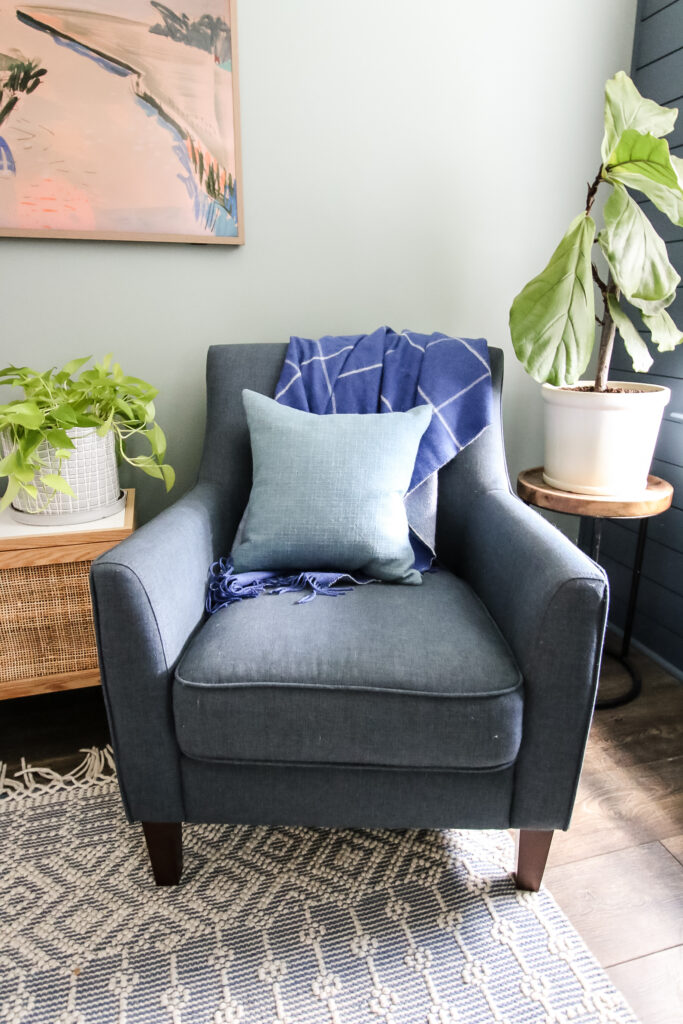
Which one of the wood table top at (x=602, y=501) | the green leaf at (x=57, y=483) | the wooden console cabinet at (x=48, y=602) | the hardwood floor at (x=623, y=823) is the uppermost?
the green leaf at (x=57, y=483)

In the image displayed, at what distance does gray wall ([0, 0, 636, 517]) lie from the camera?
1593mm

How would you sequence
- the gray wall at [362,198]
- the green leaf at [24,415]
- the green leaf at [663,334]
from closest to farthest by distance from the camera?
1. the green leaf at [24,415]
2. the green leaf at [663,334]
3. the gray wall at [362,198]

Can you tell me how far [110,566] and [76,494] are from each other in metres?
0.48

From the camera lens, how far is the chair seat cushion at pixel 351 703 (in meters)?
0.96

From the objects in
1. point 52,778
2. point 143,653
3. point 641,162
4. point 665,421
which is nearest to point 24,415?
→ point 143,653

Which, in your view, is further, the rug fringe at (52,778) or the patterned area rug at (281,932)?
the rug fringe at (52,778)

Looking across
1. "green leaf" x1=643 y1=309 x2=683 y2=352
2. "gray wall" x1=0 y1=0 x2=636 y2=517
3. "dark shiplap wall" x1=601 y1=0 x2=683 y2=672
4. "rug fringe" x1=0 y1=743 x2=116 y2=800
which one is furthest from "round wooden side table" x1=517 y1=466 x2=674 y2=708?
"rug fringe" x1=0 y1=743 x2=116 y2=800

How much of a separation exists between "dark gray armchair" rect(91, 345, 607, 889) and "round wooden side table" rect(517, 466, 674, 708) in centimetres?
36

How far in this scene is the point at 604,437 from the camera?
1466mm

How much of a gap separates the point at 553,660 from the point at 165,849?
739 millimetres

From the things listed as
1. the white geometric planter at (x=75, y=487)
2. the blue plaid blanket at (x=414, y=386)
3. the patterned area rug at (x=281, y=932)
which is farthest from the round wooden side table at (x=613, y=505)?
the white geometric planter at (x=75, y=487)

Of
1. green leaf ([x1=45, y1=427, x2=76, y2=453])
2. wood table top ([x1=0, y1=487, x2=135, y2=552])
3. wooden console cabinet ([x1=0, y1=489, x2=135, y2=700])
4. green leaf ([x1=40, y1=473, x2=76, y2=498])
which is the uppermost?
green leaf ([x1=45, y1=427, x2=76, y2=453])

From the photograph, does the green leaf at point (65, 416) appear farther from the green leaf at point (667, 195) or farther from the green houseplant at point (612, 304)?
the green leaf at point (667, 195)

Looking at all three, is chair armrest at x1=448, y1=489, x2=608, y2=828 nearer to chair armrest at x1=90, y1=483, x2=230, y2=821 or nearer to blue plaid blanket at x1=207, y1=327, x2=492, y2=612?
blue plaid blanket at x1=207, y1=327, x2=492, y2=612
